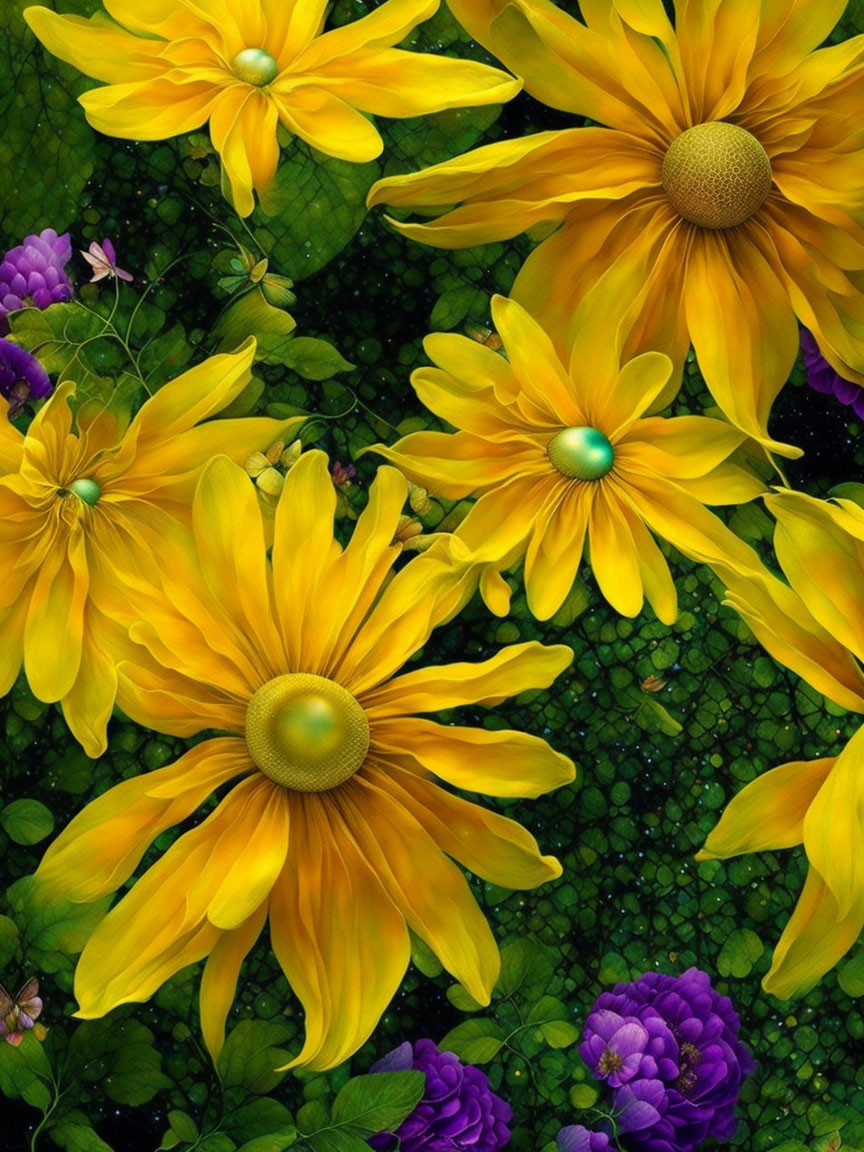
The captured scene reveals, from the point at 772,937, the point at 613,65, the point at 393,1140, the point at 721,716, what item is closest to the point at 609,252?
the point at 613,65

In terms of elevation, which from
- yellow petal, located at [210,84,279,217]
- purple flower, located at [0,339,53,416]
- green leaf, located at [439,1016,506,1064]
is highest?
yellow petal, located at [210,84,279,217]

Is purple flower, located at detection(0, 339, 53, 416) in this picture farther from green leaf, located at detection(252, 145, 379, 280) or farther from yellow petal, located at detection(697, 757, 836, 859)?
yellow petal, located at detection(697, 757, 836, 859)

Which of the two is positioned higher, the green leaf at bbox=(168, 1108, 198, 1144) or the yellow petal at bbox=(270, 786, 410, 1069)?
the yellow petal at bbox=(270, 786, 410, 1069)

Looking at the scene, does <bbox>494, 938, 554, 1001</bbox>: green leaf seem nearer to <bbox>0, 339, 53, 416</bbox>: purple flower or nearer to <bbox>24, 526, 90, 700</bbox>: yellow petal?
<bbox>24, 526, 90, 700</bbox>: yellow petal

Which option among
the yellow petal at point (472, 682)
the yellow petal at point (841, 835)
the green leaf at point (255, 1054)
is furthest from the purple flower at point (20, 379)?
the yellow petal at point (841, 835)

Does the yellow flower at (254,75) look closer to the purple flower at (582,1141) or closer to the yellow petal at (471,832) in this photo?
the yellow petal at (471,832)

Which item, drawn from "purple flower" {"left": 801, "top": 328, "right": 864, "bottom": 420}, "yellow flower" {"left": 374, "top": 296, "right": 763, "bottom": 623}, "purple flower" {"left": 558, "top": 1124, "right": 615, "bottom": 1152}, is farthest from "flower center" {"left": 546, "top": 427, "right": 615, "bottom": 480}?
"purple flower" {"left": 558, "top": 1124, "right": 615, "bottom": 1152}
